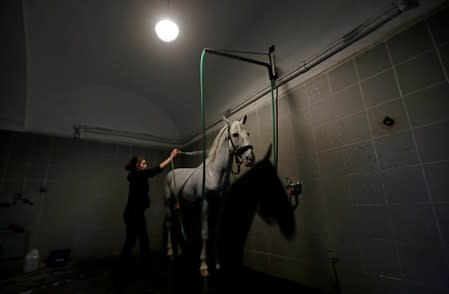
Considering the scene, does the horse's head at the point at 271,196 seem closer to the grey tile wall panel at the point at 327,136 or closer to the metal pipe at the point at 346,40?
the grey tile wall panel at the point at 327,136

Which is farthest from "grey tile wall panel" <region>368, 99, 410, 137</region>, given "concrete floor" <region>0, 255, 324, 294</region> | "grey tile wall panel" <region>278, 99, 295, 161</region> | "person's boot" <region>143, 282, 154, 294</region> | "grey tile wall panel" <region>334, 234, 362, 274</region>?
"person's boot" <region>143, 282, 154, 294</region>

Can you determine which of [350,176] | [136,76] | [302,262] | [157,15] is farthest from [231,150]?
[136,76]

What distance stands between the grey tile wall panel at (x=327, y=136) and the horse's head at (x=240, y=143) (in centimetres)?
54

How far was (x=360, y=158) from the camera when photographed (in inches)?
50.8

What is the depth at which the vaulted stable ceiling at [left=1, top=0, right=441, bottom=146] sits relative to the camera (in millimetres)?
1768

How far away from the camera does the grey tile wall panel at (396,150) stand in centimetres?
109

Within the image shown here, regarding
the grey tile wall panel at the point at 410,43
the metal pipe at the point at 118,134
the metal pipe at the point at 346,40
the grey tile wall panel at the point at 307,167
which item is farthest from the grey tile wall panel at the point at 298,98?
the metal pipe at the point at 118,134

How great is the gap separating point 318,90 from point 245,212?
1396 millimetres

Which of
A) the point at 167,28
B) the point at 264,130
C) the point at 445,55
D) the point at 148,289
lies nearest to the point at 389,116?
the point at 445,55

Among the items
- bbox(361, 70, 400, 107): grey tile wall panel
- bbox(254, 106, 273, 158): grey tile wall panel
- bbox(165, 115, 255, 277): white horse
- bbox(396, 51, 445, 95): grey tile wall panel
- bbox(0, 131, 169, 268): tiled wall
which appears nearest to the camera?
bbox(396, 51, 445, 95): grey tile wall panel

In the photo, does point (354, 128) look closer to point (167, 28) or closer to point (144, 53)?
point (167, 28)

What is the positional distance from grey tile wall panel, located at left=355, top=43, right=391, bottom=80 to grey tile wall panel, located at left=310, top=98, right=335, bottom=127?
10.7 inches

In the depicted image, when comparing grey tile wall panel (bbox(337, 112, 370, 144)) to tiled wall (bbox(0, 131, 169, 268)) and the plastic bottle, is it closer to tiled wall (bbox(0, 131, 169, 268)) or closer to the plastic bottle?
tiled wall (bbox(0, 131, 169, 268))

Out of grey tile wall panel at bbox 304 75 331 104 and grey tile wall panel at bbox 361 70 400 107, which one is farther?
grey tile wall panel at bbox 304 75 331 104
